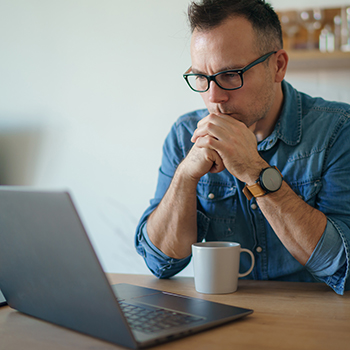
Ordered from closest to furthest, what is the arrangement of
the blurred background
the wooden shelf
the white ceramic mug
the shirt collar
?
the white ceramic mug, the shirt collar, the wooden shelf, the blurred background

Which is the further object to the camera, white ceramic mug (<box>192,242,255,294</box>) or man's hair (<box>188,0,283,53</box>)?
man's hair (<box>188,0,283,53</box>)

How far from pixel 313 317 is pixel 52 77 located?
6.52ft

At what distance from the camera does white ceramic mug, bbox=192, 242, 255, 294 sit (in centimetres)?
86

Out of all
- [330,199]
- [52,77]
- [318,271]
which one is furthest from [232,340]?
[52,77]

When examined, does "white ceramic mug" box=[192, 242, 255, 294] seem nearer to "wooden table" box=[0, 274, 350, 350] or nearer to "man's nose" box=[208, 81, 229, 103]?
"wooden table" box=[0, 274, 350, 350]

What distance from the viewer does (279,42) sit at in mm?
1245

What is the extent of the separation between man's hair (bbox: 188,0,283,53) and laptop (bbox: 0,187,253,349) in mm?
752

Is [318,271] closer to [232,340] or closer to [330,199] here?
[330,199]

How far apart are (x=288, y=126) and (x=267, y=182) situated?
0.31 metres

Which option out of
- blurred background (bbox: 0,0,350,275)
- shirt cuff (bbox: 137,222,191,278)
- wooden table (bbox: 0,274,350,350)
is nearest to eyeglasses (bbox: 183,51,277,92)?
shirt cuff (bbox: 137,222,191,278)

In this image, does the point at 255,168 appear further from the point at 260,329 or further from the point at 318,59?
the point at 318,59

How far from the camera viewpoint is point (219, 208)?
1241 mm

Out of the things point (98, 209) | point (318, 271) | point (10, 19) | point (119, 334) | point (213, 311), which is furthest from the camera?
point (10, 19)

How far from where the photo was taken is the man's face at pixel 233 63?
109 cm
